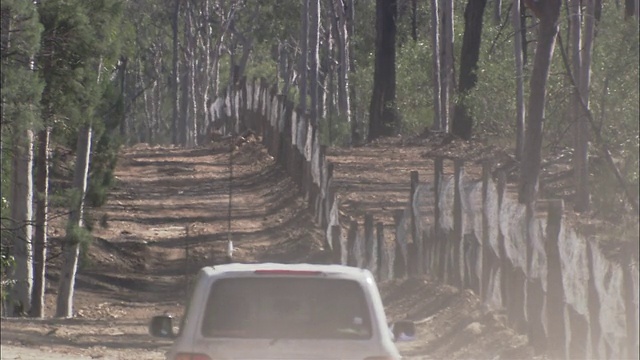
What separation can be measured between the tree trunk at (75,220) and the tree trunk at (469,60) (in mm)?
12299

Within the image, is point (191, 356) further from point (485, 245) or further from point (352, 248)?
point (352, 248)

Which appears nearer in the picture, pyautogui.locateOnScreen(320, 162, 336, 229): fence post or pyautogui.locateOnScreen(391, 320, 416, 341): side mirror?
pyautogui.locateOnScreen(391, 320, 416, 341): side mirror

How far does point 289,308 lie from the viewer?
6.84 metres

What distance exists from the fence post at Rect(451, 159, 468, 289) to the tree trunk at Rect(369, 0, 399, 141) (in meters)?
18.4

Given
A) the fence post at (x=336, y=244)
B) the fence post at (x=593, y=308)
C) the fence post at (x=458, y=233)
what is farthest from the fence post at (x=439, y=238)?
the fence post at (x=593, y=308)

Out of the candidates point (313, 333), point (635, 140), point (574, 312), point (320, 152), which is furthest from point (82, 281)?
point (313, 333)

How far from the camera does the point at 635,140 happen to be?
13.5 meters

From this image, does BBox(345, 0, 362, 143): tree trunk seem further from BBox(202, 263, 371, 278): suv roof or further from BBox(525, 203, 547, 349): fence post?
BBox(202, 263, 371, 278): suv roof

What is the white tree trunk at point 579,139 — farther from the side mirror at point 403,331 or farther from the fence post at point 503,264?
the side mirror at point 403,331

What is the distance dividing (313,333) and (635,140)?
7753 millimetres

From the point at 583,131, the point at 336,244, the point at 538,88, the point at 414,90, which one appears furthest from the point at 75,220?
the point at 414,90

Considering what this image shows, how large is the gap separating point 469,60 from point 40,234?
13.7m

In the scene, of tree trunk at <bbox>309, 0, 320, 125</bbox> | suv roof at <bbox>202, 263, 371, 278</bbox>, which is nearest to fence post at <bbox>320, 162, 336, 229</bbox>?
suv roof at <bbox>202, 263, 371, 278</bbox>

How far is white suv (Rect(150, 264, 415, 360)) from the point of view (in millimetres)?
6559
